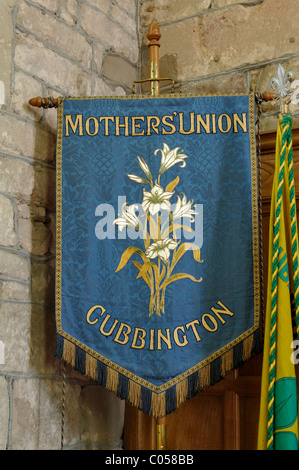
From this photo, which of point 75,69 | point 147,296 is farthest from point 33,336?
point 75,69

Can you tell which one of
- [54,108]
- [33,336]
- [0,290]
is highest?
[54,108]

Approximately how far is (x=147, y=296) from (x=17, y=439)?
1.92 feet

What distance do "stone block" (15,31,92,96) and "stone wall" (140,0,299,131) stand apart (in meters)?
0.39

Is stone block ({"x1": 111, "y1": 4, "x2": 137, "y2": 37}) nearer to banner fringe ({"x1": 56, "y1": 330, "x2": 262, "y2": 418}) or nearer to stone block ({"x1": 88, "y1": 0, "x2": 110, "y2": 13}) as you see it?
stone block ({"x1": 88, "y1": 0, "x2": 110, "y2": 13})

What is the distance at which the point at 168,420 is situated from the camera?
2.27m

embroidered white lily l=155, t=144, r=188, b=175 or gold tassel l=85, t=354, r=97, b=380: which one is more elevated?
embroidered white lily l=155, t=144, r=188, b=175

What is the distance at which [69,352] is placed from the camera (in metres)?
1.96

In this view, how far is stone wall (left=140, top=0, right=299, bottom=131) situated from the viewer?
2.32 metres

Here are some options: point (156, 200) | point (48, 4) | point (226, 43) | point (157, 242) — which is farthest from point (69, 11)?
point (157, 242)

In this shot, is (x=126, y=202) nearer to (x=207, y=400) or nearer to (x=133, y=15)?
(x=207, y=400)

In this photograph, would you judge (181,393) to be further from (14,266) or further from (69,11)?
(69,11)

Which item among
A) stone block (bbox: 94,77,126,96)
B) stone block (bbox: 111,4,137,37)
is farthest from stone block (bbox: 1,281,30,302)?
stone block (bbox: 111,4,137,37)

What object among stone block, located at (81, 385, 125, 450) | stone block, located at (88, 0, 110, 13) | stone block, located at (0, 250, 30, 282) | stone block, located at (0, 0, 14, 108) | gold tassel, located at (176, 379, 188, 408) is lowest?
stone block, located at (81, 385, 125, 450)
